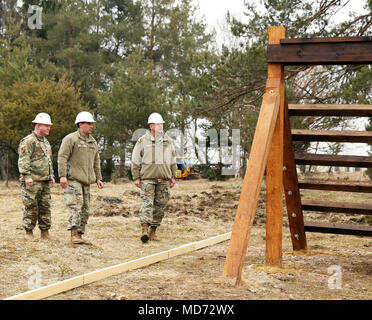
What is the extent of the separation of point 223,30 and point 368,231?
29.7m

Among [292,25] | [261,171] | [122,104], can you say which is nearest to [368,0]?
[292,25]

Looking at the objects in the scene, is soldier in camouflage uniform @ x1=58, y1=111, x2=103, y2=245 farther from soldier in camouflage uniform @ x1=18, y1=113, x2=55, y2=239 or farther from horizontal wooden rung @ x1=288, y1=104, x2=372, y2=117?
horizontal wooden rung @ x1=288, y1=104, x2=372, y2=117

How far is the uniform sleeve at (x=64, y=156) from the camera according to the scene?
7.50 meters

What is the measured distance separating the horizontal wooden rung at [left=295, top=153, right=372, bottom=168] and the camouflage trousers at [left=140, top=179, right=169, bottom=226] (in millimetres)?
2785

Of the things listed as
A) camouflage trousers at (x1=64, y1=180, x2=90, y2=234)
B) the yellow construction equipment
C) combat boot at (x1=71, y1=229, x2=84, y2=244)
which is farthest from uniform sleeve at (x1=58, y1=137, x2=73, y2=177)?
the yellow construction equipment

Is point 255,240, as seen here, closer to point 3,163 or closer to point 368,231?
point 368,231

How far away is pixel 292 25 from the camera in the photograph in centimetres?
1193

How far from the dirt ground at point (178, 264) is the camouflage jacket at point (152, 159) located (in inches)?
44.6

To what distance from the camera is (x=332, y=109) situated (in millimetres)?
5637

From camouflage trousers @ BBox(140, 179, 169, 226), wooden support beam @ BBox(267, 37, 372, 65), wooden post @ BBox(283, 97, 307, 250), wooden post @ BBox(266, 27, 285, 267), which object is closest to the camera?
wooden support beam @ BBox(267, 37, 372, 65)

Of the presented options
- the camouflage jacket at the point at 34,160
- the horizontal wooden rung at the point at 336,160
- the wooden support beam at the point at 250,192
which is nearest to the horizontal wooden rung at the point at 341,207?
the horizontal wooden rung at the point at 336,160

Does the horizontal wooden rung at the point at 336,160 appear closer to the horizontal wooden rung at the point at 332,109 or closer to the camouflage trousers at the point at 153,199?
the horizontal wooden rung at the point at 332,109

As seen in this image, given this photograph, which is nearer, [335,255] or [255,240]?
[335,255]

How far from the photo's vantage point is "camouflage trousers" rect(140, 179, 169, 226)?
8.30 m
